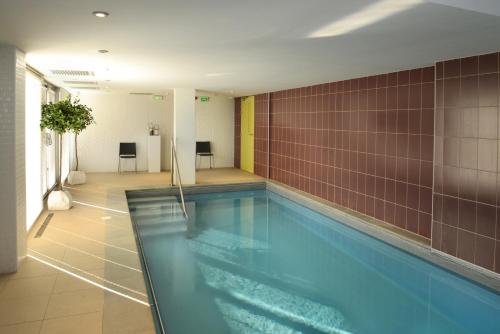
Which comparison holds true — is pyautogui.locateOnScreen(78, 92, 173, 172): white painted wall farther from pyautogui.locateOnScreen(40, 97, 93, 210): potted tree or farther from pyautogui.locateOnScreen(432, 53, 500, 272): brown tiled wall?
pyautogui.locateOnScreen(432, 53, 500, 272): brown tiled wall

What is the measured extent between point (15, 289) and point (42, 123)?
12.4ft

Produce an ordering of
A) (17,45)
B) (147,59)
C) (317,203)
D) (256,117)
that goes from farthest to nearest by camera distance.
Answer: (256,117) → (317,203) → (147,59) → (17,45)

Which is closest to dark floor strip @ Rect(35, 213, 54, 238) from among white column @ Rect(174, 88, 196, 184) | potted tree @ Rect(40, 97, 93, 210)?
potted tree @ Rect(40, 97, 93, 210)

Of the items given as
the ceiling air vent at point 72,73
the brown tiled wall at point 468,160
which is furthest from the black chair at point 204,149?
the brown tiled wall at point 468,160

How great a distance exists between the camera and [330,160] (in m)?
8.21

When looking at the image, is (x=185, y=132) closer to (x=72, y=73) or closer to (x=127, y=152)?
(x=127, y=152)

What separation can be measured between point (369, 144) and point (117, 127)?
791 cm

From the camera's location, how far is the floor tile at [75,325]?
9.89 ft

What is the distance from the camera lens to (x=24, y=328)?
121 inches

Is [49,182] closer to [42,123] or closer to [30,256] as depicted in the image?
[42,123]

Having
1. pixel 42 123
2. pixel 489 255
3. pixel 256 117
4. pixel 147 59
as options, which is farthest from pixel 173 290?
pixel 256 117

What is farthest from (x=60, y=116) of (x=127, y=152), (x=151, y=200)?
(x=127, y=152)

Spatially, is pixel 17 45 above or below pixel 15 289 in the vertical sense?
above

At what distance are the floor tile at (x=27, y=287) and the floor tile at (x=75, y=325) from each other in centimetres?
62
